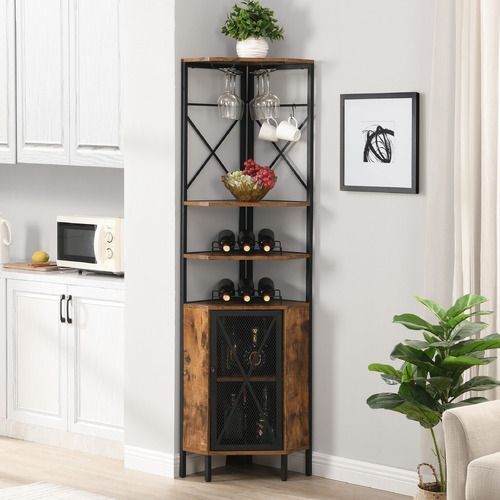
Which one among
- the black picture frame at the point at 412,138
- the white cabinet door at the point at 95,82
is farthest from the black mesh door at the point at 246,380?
the white cabinet door at the point at 95,82

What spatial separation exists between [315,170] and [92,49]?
1232mm

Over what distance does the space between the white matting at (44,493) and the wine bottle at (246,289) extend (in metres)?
→ 1.04

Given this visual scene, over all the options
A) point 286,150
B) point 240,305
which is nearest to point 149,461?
point 240,305

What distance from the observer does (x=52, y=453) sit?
17.8 ft

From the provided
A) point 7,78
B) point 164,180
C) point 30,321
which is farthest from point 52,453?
point 7,78

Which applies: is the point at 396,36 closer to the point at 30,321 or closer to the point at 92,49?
the point at 92,49

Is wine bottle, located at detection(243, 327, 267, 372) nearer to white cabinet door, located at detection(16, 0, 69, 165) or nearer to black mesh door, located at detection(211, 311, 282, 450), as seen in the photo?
black mesh door, located at detection(211, 311, 282, 450)

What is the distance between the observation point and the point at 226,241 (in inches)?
194

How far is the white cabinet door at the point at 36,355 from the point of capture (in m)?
5.47

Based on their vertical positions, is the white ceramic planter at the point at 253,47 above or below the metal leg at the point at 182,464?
above

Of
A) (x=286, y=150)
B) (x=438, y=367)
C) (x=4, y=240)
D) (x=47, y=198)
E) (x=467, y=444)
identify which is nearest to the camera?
(x=467, y=444)

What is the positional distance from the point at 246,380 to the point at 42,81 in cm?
183

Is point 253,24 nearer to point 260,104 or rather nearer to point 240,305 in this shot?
point 260,104

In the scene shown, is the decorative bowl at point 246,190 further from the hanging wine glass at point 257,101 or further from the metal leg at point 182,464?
the metal leg at point 182,464
